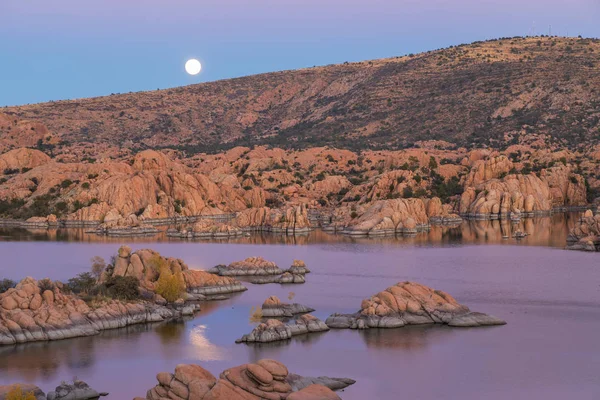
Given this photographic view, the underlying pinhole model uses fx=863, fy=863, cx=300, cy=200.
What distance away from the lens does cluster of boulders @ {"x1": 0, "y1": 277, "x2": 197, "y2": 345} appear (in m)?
53.1

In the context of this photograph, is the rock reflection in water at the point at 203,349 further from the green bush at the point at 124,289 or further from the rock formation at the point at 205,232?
the rock formation at the point at 205,232

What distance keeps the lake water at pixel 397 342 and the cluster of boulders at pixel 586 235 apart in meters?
5.13

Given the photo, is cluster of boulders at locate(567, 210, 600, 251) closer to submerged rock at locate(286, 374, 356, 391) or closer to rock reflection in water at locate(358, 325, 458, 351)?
rock reflection in water at locate(358, 325, 458, 351)

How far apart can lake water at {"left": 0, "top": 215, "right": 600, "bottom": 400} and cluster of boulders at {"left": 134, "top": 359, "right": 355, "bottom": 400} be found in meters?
4.47

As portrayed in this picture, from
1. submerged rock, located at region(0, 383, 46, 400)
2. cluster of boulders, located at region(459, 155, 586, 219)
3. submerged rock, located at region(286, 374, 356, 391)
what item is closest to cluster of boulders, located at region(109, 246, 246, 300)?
submerged rock, located at region(286, 374, 356, 391)

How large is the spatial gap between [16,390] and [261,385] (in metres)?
10.5

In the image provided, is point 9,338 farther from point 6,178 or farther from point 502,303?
point 6,178

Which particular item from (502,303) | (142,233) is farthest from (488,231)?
(502,303)

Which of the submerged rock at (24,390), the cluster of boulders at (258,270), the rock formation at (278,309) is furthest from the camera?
the cluster of boulders at (258,270)

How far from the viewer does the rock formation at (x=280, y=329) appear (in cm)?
5322

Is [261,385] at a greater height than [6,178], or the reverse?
[6,178]

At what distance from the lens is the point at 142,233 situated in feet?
438

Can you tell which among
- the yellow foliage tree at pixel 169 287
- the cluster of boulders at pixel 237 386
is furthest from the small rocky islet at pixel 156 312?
the cluster of boulders at pixel 237 386

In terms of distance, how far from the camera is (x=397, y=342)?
53.2 metres
